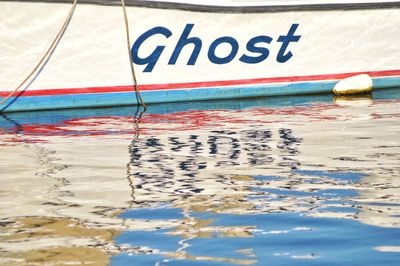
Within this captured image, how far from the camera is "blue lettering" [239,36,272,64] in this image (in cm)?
1022

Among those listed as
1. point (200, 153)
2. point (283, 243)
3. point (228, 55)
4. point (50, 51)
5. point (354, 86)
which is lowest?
point (283, 243)

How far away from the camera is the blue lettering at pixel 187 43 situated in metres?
9.90

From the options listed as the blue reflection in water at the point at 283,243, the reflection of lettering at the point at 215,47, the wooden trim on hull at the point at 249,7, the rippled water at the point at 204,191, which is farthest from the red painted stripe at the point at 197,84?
the blue reflection in water at the point at 283,243

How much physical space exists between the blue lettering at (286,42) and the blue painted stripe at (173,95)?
0.31 metres

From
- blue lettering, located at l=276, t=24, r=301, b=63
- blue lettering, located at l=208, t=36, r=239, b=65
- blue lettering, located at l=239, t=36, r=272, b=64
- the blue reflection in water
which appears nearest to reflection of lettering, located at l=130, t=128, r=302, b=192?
the blue reflection in water

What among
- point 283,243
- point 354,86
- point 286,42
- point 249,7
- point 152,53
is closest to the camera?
point 283,243

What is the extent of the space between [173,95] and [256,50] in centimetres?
108

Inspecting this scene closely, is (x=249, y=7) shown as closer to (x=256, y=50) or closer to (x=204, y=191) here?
(x=256, y=50)

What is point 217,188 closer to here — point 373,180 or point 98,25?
point 373,180

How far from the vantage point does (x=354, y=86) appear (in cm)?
1048

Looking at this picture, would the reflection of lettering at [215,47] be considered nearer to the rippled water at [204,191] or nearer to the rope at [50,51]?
the rope at [50,51]

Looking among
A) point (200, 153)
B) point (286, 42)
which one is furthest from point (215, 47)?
point (200, 153)

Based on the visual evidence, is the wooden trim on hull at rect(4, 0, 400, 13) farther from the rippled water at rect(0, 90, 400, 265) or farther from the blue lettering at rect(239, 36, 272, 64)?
the rippled water at rect(0, 90, 400, 265)

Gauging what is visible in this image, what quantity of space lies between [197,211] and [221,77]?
248 inches
